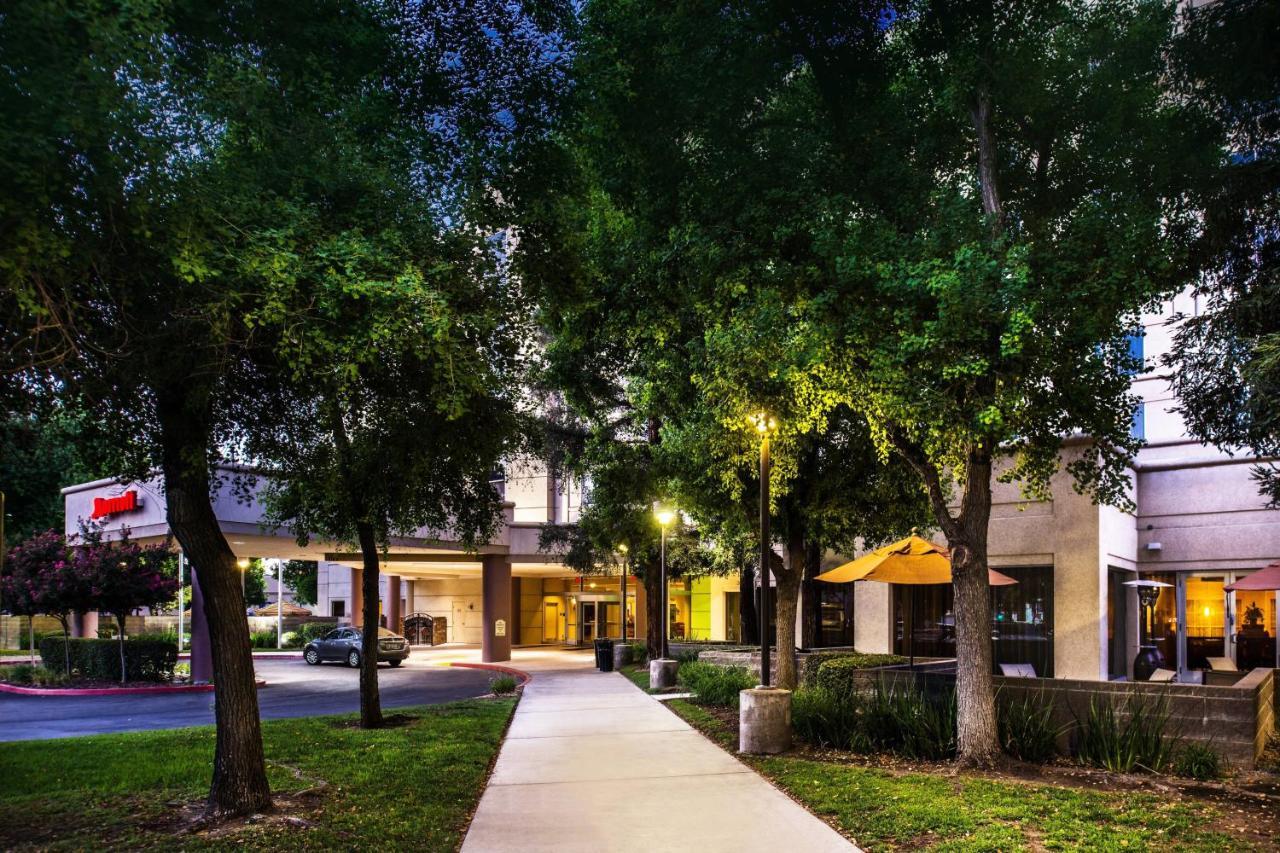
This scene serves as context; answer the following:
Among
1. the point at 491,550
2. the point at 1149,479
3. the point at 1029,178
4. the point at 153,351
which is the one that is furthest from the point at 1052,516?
the point at 491,550

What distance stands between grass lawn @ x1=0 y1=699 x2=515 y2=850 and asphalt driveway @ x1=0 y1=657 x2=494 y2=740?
328 centimetres

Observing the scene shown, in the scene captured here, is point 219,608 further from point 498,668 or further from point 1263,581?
point 498,668

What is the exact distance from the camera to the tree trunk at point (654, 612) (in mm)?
27734

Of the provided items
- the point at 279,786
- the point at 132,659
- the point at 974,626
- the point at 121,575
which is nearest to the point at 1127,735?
the point at 974,626

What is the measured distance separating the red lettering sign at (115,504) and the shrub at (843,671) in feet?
71.8

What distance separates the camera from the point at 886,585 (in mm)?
24703

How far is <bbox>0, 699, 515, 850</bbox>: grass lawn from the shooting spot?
8.24m

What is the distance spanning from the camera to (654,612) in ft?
93.6

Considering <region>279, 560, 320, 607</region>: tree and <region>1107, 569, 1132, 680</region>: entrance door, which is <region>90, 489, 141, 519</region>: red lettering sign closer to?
<region>1107, 569, 1132, 680</region>: entrance door

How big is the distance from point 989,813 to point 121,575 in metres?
25.4

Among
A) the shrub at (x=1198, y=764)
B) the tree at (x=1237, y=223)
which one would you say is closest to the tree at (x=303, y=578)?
the tree at (x=1237, y=223)

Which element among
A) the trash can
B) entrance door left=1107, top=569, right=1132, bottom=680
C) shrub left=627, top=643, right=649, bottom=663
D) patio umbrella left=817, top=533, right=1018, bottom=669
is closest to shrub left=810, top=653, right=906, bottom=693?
patio umbrella left=817, top=533, right=1018, bottom=669

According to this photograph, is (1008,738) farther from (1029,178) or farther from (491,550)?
(491,550)

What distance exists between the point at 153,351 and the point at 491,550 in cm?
2933
